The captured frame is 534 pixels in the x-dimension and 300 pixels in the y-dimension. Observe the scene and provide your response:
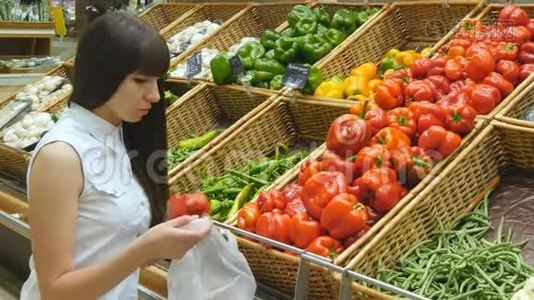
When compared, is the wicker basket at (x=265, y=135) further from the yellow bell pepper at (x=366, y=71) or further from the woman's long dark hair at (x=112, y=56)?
the woman's long dark hair at (x=112, y=56)

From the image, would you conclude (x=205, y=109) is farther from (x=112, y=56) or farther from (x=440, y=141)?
(x=112, y=56)

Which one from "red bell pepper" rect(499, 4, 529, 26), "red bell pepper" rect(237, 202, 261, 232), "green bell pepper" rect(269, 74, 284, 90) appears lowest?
"green bell pepper" rect(269, 74, 284, 90)

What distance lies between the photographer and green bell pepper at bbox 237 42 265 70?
13.5ft

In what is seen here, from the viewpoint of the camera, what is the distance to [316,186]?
2322 millimetres

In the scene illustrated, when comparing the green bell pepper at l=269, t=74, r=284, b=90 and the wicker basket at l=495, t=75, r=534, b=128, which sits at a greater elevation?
the wicker basket at l=495, t=75, r=534, b=128

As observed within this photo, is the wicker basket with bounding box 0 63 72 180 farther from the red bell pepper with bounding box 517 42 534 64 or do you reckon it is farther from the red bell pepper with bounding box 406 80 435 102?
the red bell pepper with bounding box 517 42 534 64

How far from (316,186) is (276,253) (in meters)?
0.32

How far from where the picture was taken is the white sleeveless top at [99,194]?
1.56 meters

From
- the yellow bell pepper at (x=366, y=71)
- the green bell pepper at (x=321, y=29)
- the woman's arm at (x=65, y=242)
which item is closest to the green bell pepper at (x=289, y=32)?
the green bell pepper at (x=321, y=29)

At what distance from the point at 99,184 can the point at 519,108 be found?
2.00m

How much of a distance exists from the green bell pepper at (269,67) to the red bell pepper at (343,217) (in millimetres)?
1823

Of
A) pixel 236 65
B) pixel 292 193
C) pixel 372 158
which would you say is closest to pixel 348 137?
pixel 372 158

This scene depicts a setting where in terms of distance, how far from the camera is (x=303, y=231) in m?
2.24

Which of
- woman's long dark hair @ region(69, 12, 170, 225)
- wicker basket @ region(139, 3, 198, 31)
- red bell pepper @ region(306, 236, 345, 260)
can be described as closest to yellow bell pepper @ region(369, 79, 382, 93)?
red bell pepper @ region(306, 236, 345, 260)
